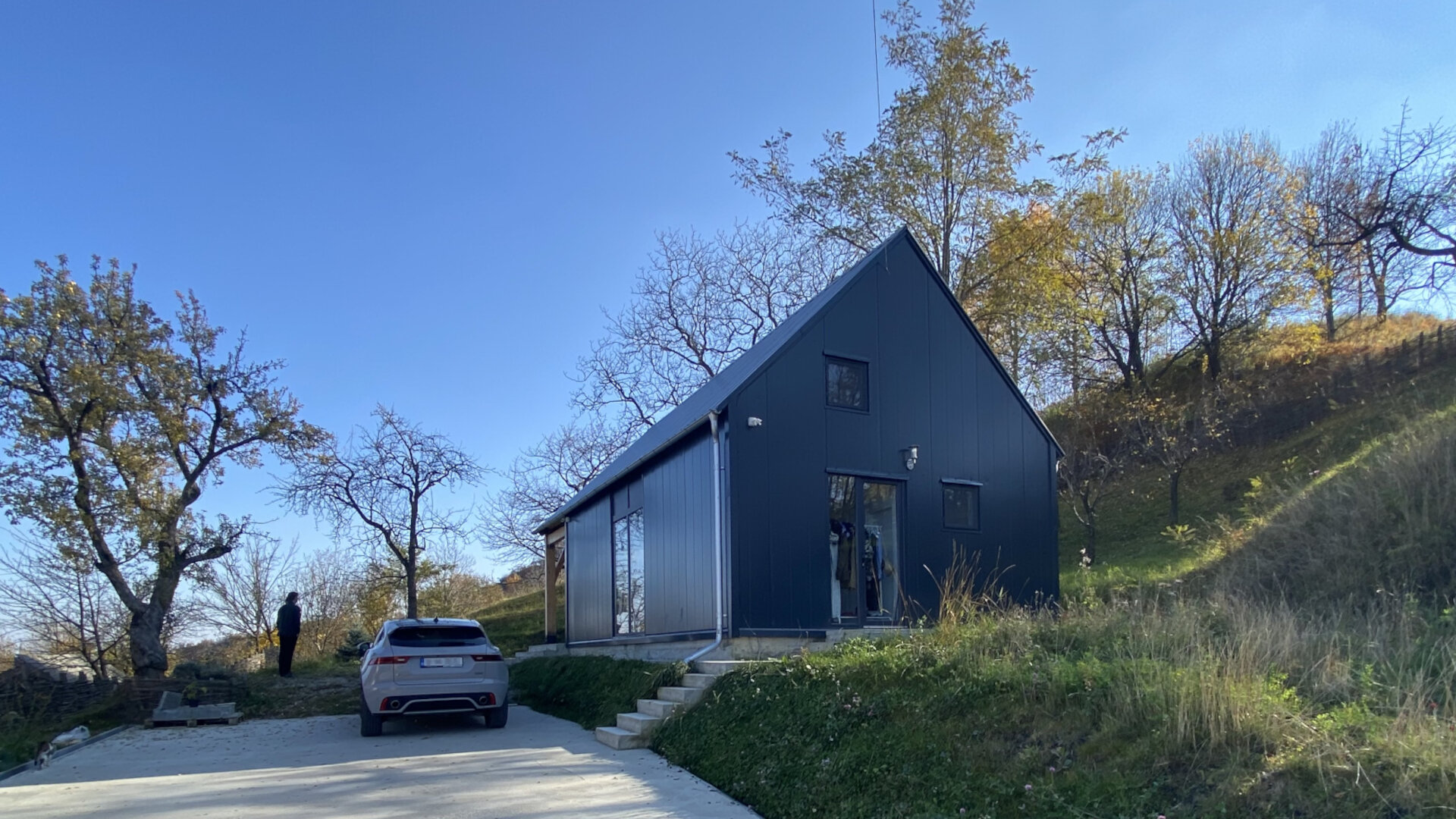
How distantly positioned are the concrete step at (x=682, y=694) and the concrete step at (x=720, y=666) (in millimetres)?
324

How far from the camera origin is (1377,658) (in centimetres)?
625

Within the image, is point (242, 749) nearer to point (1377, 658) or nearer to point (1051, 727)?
point (1051, 727)

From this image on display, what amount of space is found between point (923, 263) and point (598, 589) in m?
8.43

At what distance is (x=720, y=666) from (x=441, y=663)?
138 inches

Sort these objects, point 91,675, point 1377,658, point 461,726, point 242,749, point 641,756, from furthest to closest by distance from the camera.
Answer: point 91,675
point 461,726
point 242,749
point 641,756
point 1377,658

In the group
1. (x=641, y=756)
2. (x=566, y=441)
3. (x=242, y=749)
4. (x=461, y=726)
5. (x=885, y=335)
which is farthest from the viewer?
(x=566, y=441)

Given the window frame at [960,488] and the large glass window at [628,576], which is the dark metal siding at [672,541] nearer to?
the large glass window at [628,576]

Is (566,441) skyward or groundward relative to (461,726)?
skyward

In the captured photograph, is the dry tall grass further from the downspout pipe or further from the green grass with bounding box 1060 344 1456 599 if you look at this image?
the green grass with bounding box 1060 344 1456 599

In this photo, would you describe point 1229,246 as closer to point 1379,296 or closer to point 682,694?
point 1379,296

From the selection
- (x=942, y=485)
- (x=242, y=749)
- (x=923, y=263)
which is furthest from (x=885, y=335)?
(x=242, y=749)

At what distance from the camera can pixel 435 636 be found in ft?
36.8

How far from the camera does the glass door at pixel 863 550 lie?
1255cm

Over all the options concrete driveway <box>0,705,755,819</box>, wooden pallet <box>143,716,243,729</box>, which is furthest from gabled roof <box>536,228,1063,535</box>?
wooden pallet <box>143,716,243,729</box>
